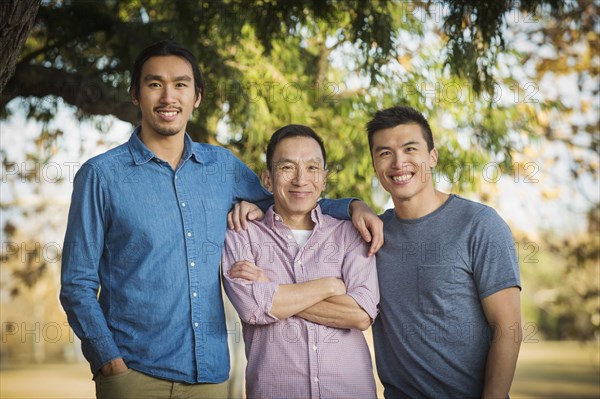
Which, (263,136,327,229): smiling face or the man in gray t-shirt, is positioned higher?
(263,136,327,229): smiling face

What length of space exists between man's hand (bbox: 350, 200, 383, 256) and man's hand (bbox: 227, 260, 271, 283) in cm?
48

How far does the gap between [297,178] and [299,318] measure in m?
0.61

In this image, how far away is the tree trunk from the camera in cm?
296

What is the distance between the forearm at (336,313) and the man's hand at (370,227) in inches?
11.6

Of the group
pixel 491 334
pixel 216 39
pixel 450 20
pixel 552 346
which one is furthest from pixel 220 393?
pixel 552 346

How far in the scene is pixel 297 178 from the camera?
3086mm

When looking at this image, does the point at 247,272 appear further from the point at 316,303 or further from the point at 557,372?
the point at 557,372

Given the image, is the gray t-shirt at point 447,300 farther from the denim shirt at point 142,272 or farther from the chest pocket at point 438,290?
the denim shirt at point 142,272

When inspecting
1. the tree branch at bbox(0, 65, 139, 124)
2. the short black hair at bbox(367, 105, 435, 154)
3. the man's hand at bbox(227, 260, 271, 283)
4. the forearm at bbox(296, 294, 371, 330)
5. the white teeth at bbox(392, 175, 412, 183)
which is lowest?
the forearm at bbox(296, 294, 371, 330)

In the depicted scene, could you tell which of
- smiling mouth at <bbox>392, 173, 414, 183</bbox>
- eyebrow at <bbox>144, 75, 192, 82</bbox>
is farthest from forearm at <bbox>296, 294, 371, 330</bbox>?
eyebrow at <bbox>144, 75, 192, 82</bbox>

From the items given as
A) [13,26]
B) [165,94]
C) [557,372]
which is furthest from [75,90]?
[557,372]

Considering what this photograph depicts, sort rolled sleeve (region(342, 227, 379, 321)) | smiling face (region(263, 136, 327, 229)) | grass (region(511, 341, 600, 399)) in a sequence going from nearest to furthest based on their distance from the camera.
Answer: rolled sleeve (region(342, 227, 379, 321)), smiling face (region(263, 136, 327, 229)), grass (region(511, 341, 600, 399))

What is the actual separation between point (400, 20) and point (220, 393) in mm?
4080

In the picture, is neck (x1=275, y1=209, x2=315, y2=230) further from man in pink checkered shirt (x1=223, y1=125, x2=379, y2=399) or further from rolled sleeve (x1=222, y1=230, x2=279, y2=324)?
rolled sleeve (x1=222, y1=230, x2=279, y2=324)
